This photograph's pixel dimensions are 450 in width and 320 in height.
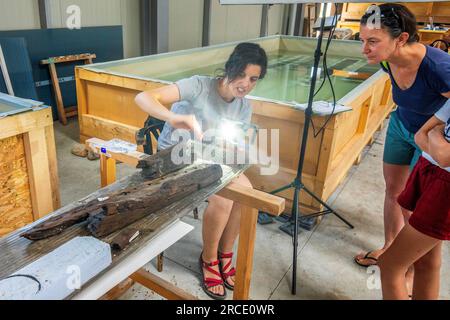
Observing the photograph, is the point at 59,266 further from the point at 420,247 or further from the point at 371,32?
the point at 371,32

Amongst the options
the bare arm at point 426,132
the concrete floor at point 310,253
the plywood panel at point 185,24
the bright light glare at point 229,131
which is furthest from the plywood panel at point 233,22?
the bare arm at point 426,132

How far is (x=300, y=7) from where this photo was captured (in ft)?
30.9

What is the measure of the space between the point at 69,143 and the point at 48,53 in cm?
111

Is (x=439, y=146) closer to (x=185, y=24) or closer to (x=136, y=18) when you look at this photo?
(x=136, y=18)

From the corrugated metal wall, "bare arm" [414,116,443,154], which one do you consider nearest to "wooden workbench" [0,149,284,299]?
"bare arm" [414,116,443,154]

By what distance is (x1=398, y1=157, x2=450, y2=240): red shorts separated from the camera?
1.27 m

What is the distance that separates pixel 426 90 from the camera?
5.08 ft

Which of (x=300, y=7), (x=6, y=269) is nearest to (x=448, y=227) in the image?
(x=6, y=269)

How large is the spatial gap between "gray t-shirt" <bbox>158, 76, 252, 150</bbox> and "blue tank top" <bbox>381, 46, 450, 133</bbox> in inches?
31.6

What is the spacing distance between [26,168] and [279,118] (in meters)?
1.55

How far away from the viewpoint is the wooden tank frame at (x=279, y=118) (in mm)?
2412

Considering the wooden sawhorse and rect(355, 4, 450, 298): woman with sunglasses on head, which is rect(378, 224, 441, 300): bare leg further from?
the wooden sawhorse

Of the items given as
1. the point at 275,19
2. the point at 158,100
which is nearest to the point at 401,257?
the point at 158,100

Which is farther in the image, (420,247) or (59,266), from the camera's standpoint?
(420,247)
